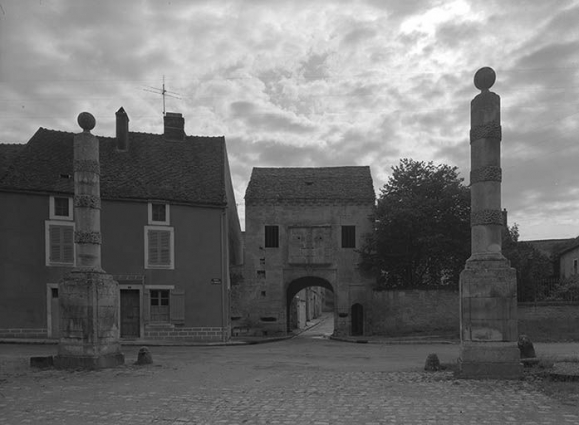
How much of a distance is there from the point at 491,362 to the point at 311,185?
2344 centimetres

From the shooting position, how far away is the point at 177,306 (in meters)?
27.0

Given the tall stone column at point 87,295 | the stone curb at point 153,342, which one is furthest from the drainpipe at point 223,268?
the tall stone column at point 87,295

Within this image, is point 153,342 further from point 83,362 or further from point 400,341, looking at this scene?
point 400,341

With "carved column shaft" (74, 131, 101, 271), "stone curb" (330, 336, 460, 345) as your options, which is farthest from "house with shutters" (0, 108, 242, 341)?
"carved column shaft" (74, 131, 101, 271)

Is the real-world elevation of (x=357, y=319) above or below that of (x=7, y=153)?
below

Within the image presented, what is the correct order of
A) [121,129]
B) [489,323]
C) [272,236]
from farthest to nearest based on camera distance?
[272,236] → [121,129] → [489,323]

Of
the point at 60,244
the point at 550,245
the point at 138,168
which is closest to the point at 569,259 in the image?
the point at 550,245

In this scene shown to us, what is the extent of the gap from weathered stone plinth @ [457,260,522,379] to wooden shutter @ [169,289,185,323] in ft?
54.0

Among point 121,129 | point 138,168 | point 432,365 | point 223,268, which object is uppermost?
point 121,129

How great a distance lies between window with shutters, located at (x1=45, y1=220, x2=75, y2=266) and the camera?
25719 millimetres

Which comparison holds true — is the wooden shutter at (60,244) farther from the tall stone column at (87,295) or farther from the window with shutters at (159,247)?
the tall stone column at (87,295)

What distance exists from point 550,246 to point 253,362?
4263 centimetres

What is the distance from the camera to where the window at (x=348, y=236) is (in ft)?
112

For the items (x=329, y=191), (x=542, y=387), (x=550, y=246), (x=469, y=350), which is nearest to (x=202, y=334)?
(x=329, y=191)
